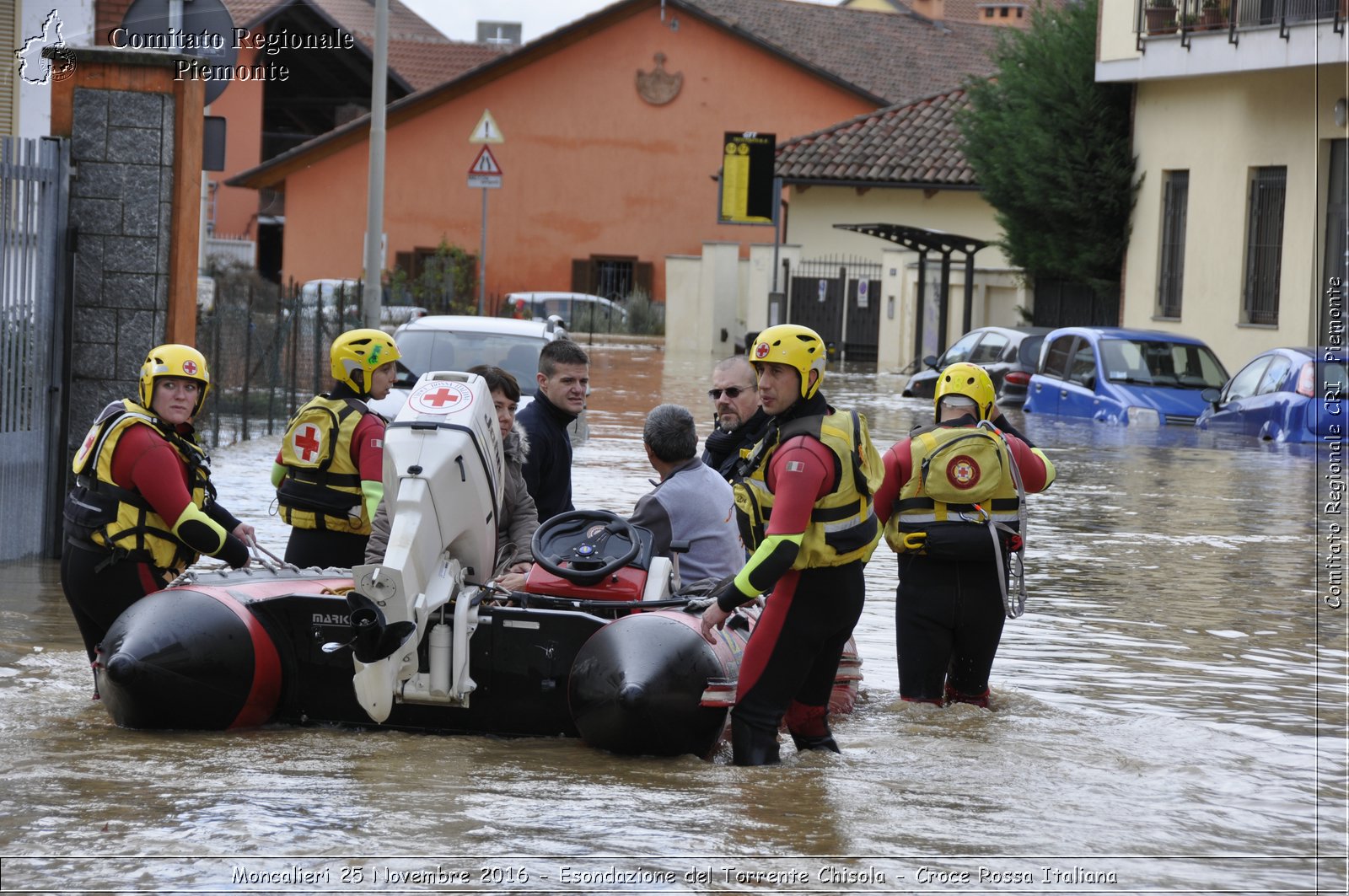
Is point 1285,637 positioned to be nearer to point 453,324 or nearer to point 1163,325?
point 453,324

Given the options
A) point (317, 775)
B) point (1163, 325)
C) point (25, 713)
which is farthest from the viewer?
point (1163, 325)

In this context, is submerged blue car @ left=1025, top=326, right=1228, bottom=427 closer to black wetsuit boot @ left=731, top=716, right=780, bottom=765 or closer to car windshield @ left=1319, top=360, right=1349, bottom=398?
car windshield @ left=1319, top=360, right=1349, bottom=398

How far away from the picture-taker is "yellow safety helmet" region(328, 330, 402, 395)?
8492 millimetres

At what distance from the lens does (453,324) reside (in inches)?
617

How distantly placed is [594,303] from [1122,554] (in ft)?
105

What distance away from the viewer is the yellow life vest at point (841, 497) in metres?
6.91

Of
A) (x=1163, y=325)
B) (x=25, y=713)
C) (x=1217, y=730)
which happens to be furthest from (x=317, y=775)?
(x=1163, y=325)

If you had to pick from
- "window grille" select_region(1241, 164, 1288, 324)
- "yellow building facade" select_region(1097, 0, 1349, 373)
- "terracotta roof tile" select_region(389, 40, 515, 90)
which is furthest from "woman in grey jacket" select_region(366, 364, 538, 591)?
"terracotta roof tile" select_region(389, 40, 515, 90)

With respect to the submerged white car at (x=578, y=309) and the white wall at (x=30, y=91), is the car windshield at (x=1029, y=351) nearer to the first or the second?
the white wall at (x=30, y=91)

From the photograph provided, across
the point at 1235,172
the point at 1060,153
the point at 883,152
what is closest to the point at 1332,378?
the point at 1235,172

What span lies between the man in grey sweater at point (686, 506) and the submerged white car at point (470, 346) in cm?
685

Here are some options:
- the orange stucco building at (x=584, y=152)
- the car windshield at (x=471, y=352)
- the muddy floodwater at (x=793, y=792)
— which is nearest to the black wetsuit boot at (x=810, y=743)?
the muddy floodwater at (x=793, y=792)

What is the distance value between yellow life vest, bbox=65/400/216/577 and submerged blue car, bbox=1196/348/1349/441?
14.5 meters

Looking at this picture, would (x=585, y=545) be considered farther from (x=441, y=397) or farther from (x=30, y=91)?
(x=30, y=91)
